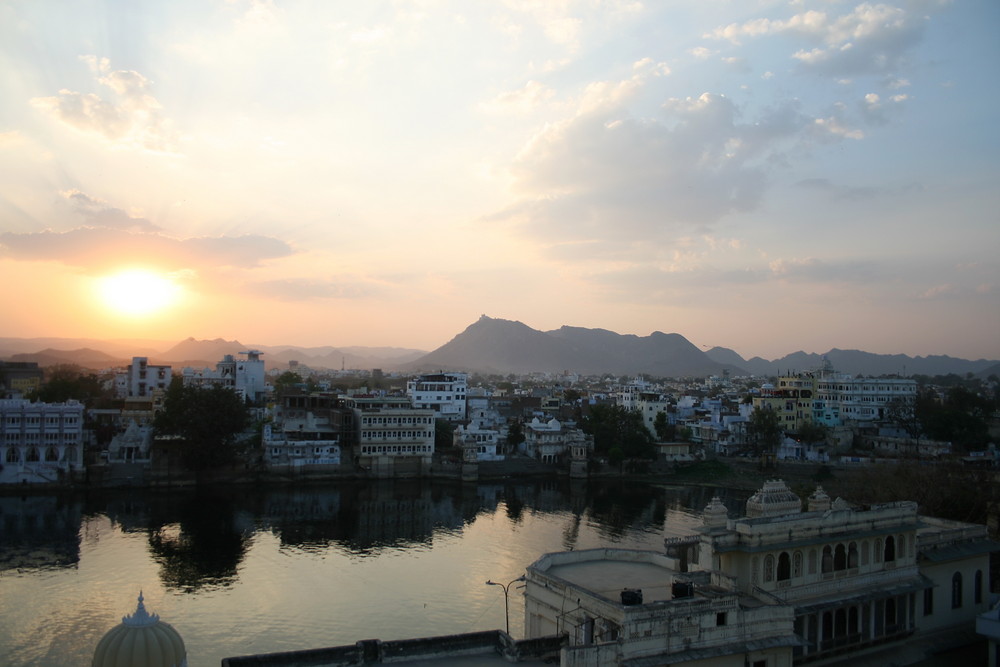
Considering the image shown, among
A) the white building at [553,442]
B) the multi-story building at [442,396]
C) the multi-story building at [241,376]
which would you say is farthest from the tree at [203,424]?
the multi-story building at [241,376]

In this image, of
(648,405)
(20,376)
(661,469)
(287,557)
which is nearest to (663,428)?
(648,405)

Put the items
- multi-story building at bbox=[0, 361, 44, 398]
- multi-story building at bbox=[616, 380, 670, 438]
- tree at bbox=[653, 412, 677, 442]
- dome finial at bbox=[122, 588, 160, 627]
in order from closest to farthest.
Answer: dome finial at bbox=[122, 588, 160, 627]
tree at bbox=[653, 412, 677, 442]
multi-story building at bbox=[616, 380, 670, 438]
multi-story building at bbox=[0, 361, 44, 398]

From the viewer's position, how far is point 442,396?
59.9 metres

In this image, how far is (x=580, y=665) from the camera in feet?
36.3

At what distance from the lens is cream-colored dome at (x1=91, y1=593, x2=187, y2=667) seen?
9695 mm

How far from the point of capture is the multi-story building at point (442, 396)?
59531 mm

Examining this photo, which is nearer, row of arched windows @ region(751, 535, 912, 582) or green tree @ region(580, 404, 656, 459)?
row of arched windows @ region(751, 535, 912, 582)

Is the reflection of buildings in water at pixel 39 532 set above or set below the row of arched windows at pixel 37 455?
below

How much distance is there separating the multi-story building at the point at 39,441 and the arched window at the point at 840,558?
126 feet

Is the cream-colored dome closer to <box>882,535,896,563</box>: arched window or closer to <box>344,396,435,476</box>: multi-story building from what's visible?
<box>882,535,896,563</box>: arched window

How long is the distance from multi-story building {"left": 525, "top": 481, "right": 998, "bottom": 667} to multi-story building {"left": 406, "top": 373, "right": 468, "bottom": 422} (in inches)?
1606

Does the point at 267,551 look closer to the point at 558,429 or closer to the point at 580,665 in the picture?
the point at 580,665

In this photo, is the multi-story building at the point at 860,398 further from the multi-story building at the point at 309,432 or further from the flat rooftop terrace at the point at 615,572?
the flat rooftop terrace at the point at 615,572

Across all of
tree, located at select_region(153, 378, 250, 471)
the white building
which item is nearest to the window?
tree, located at select_region(153, 378, 250, 471)
